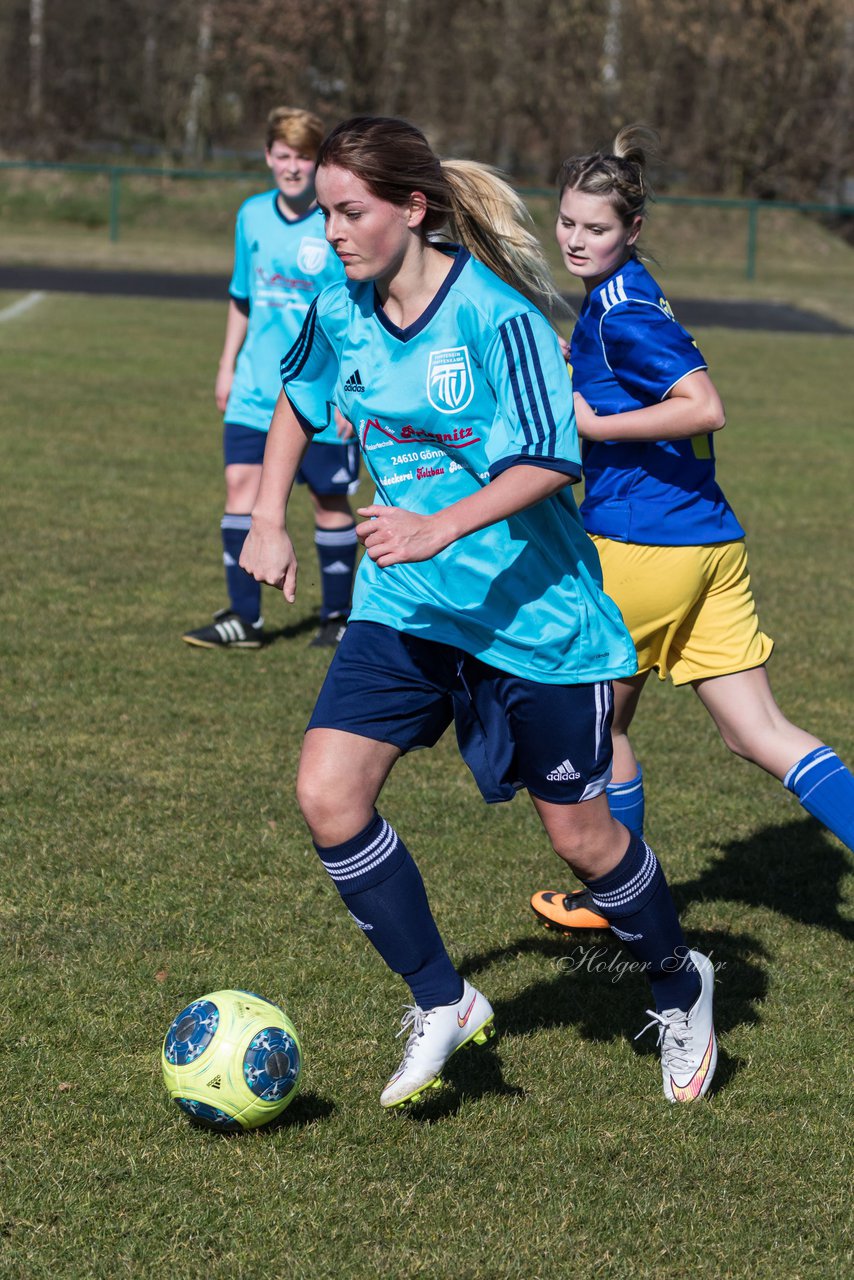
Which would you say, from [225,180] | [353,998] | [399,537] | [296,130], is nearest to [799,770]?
[353,998]

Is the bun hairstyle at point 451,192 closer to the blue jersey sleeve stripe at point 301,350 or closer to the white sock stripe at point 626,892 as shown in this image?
the blue jersey sleeve stripe at point 301,350

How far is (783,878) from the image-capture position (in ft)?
15.6

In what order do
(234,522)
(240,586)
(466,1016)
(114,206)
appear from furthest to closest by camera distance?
(114,206) → (234,522) → (240,586) → (466,1016)

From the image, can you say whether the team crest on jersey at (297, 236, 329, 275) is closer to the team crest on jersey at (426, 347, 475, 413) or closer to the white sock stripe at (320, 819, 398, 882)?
the team crest on jersey at (426, 347, 475, 413)

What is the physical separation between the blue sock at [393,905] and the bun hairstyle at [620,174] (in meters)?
1.68

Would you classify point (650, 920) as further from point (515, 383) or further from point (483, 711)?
point (515, 383)

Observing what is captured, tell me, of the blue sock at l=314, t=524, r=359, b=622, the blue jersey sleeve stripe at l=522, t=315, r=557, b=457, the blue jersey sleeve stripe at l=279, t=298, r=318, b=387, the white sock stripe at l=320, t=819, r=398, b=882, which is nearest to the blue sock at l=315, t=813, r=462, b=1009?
the white sock stripe at l=320, t=819, r=398, b=882

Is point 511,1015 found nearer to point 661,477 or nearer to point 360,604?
point 360,604

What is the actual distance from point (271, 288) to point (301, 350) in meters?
3.95

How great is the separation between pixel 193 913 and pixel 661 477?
1.75m

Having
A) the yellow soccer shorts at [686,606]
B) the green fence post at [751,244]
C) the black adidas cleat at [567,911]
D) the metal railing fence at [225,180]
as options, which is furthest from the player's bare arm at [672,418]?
the green fence post at [751,244]

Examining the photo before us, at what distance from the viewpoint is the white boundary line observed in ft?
66.7

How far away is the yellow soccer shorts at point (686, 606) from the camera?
13.1 ft

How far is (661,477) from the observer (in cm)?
400
